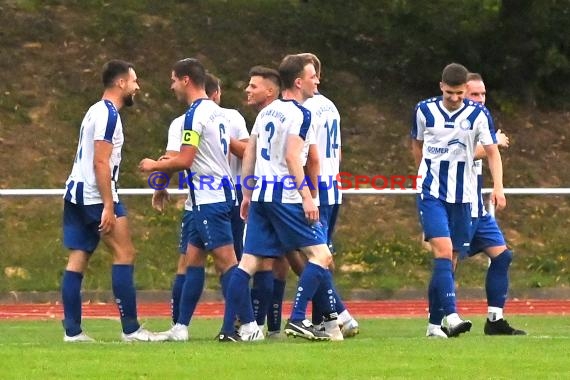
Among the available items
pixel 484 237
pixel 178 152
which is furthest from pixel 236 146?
pixel 484 237

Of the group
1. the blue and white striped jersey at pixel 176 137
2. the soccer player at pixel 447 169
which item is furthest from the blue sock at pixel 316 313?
the blue and white striped jersey at pixel 176 137

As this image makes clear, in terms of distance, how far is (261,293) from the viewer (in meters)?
11.7

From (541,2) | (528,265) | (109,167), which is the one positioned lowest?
(528,265)

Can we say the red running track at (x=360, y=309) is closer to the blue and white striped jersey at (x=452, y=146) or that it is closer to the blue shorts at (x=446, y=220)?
the blue shorts at (x=446, y=220)

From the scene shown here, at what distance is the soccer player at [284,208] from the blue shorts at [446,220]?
1111 millimetres

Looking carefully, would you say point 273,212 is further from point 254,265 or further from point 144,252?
point 144,252

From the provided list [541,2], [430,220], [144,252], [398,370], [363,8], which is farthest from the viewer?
[363,8]

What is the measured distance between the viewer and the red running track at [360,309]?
17078mm

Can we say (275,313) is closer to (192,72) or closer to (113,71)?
(192,72)

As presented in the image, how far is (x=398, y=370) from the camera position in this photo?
28.9ft

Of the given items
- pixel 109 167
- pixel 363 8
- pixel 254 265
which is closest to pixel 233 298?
pixel 254 265

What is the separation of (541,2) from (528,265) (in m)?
5.29

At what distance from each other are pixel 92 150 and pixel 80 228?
653 mm

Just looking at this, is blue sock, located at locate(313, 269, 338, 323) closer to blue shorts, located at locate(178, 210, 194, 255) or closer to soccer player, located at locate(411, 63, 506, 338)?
soccer player, located at locate(411, 63, 506, 338)
